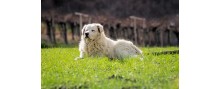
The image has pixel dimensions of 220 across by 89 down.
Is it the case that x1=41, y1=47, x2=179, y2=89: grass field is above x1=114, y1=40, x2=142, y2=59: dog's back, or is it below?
below

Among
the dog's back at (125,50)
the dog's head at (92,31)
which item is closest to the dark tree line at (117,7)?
the dog's head at (92,31)

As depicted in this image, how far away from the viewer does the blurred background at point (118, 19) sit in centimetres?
709

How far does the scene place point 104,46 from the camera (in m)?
7.36

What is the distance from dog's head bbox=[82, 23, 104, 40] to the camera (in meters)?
7.17

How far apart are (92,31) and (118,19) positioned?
13.9 inches

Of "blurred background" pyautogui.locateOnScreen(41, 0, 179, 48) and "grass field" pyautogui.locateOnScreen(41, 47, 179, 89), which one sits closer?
"grass field" pyautogui.locateOnScreen(41, 47, 179, 89)

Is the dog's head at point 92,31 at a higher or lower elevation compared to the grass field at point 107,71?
higher

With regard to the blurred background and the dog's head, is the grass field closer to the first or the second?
the blurred background

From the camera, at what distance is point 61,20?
7477 millimetres

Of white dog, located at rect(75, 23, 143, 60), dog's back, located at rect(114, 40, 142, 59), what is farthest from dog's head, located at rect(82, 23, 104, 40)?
dog's back, located at rect(114, 40, 142, 59)

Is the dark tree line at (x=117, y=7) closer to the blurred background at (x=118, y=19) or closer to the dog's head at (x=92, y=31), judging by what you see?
the blurred background at (x=118, y=19)

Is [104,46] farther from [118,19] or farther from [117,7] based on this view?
[117,7]

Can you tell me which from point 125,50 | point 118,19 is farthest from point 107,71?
point 118,19
